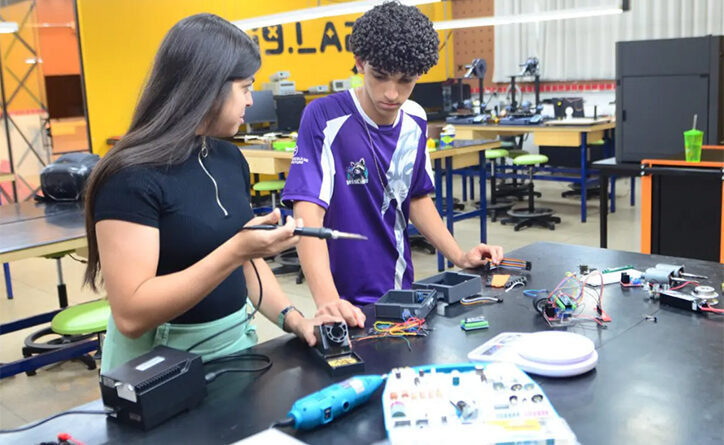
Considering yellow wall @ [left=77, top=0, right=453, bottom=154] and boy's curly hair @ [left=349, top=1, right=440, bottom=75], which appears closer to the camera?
boy's curly hair @ [left=349, top=1, right=440, bottom=75]

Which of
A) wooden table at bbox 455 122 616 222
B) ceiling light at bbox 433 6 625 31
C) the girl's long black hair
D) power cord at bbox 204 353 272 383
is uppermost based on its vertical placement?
ceiling light at bbox 433 6 625 31

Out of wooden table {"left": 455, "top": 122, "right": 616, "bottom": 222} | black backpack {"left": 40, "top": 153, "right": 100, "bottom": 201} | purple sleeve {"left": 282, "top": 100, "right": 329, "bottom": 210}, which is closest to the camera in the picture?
purple sleeve {"left": 282, "top": 100, "right": 329, "bottom": 210}

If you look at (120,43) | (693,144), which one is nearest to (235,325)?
(693,144)

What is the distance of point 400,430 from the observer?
35.3 inches

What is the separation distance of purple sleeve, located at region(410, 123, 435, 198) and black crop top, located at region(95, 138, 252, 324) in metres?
0.54

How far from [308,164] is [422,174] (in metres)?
0.35

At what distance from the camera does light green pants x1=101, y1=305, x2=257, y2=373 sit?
51.3 inches

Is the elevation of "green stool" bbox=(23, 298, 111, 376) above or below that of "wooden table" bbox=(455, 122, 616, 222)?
below

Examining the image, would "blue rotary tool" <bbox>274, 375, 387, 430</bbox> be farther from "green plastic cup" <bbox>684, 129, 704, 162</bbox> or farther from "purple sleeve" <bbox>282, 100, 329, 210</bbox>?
"green plastic cup" <bbox>684, 129, 704, 162</bbox>

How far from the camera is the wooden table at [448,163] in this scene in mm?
4527

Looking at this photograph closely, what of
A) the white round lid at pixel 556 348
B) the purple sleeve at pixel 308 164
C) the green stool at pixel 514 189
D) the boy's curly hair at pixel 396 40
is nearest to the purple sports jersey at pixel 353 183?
the purple sleeve at pixel 308 164

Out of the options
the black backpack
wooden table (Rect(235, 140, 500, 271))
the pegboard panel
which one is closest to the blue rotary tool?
the black backpack

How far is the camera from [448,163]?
455 cm

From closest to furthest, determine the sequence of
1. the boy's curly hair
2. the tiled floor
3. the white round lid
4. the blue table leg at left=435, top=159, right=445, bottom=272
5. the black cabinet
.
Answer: the white round lid → the boy's curly hair → the tiled floor → the black cabinet → the blue table leg at left=435, top=159, right=445, bottom=272
